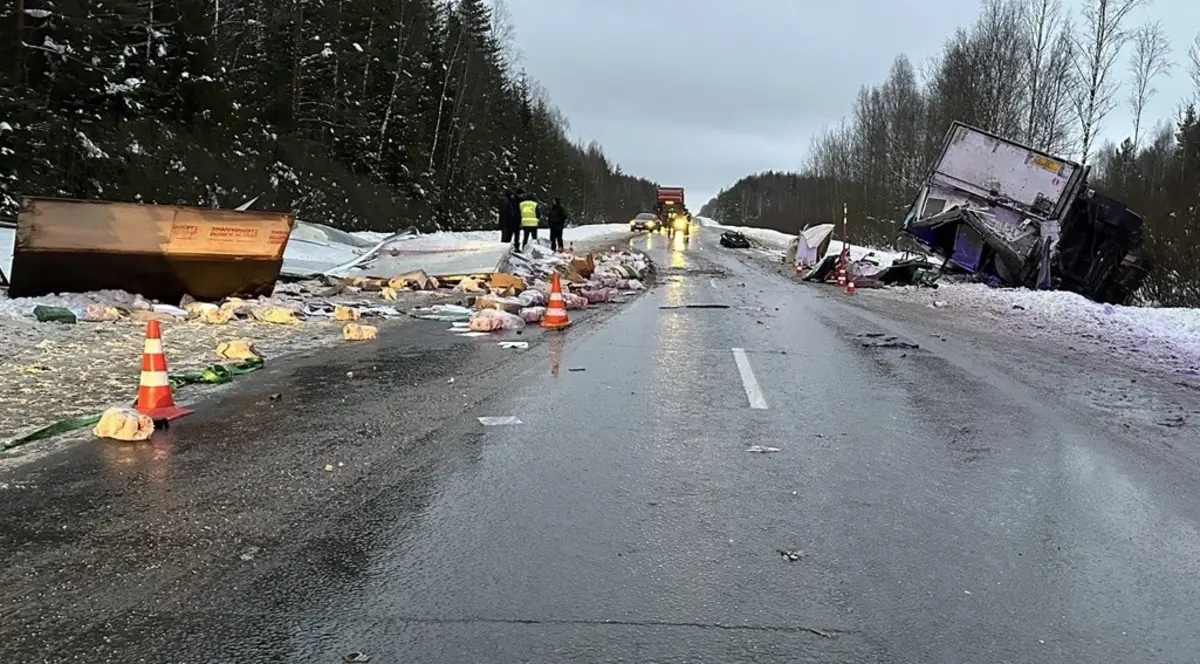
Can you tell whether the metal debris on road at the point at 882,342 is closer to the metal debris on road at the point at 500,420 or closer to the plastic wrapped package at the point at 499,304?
the plastic wrapped package at the point at 499,304

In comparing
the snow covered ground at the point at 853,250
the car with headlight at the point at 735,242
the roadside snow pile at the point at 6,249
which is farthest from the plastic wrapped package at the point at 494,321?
the car with headlight at the point at 735,242

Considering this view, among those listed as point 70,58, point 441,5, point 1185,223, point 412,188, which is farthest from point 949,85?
point 70,58

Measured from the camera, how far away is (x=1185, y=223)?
17906mm

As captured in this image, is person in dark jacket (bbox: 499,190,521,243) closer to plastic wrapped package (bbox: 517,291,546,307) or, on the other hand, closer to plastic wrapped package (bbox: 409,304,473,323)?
plastic wrapped package (bbox: 517,291,546,307)

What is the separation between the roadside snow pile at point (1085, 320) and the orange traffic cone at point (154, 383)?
10.2m

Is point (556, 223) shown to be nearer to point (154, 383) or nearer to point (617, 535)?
point (154, 383)

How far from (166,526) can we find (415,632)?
173cm

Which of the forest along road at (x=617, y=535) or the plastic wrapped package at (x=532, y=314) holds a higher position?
the plastic wrapped package at (x=532, y=314)

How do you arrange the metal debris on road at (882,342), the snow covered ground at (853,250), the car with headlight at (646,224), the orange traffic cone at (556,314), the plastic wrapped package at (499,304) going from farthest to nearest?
the car with headlight at (646,224), the snow covered ground at (853,250), the plastic wrapped package at (499,304), the orange traffic cone at (556,314), the metal debris on road at (882,342)

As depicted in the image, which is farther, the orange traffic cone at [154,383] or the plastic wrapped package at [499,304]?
the plastic wrapped package at [499,304]

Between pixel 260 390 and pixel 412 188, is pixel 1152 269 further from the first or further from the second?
pixel 412 188

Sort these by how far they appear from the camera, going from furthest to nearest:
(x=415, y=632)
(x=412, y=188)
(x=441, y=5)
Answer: (x=441, y=5) → (x=412, y=188) → (x=415, y=632)

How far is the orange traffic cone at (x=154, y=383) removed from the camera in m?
5.95

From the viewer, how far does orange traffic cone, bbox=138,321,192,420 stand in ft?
19.5
